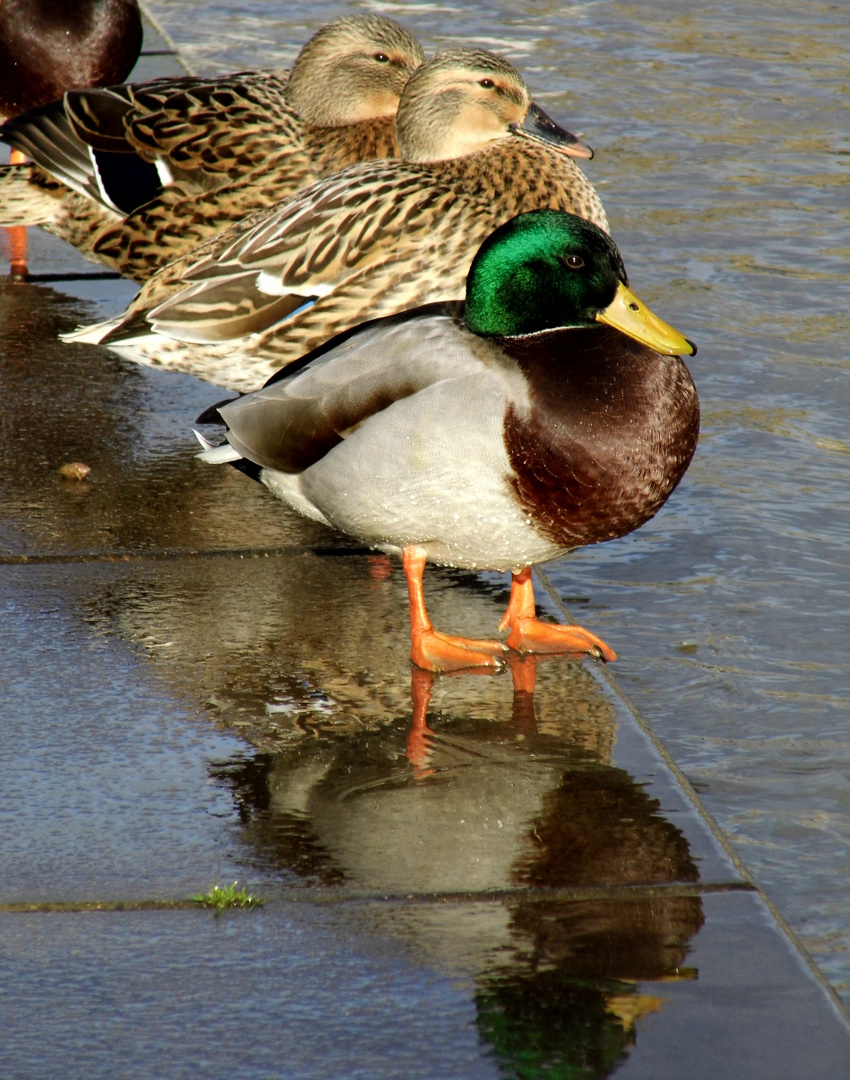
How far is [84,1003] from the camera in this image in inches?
A: 102

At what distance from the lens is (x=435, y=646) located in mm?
3881

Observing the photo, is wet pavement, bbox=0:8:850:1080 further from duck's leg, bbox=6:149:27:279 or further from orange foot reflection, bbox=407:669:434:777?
duck's leg, bbox=6:149:27:279

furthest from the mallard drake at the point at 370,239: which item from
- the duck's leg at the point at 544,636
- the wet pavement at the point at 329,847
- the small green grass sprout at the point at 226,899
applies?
the small green grass sprout at the point at 226,899

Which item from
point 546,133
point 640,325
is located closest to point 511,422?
point 640,325

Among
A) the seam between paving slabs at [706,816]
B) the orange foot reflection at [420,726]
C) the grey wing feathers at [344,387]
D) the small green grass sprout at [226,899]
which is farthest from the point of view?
the grey wing feathers at [344,387]

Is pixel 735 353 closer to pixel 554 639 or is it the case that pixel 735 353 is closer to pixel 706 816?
pixel 554 639

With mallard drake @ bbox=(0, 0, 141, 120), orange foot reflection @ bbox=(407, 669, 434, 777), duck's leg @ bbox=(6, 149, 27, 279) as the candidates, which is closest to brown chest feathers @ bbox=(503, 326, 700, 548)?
orange foot reflection @ bbox=(407, 669, 434, 777)

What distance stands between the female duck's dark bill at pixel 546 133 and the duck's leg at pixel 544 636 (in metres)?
1.98

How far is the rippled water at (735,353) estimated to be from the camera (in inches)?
137

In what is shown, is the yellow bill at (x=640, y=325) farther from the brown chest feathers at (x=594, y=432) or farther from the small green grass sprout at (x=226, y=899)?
the small green grass sprout at (x=226, y=899)

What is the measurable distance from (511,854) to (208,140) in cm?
344

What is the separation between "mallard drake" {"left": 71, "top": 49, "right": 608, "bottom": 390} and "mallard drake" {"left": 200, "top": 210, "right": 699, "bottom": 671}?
875 mm

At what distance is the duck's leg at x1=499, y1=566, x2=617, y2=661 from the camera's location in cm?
394

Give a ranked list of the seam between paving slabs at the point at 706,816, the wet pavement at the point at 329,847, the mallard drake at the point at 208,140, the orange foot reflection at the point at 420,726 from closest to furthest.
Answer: the wet pavement at the point at 329,847 < the seam between paving slabs at the point at 706,816 < the orange foot reflection at the point at 420,726 < the mallard drake at the point at 208,140
